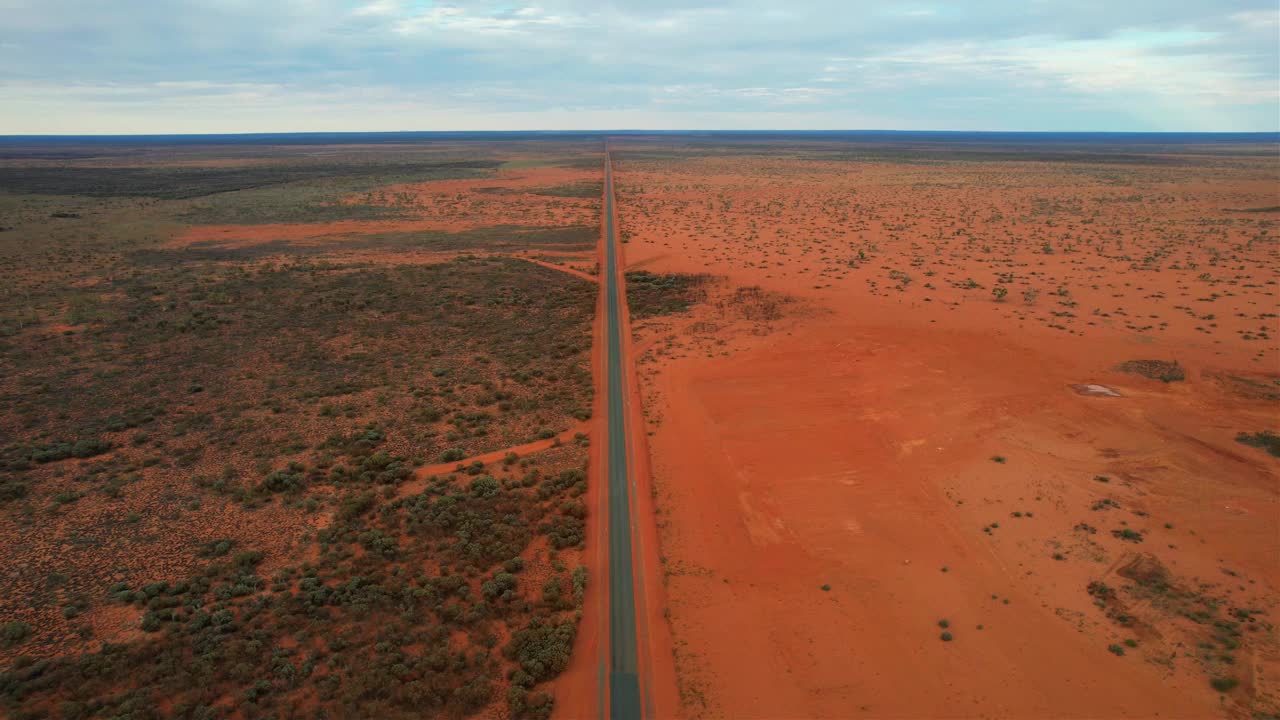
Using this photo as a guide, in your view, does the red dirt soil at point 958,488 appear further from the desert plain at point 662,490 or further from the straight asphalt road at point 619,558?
the straight asphalt road at point 619,558

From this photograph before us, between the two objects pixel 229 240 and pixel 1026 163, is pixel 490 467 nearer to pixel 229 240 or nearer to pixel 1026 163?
pixel 229 240

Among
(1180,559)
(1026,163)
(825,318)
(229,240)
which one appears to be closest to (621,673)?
(1180,559)

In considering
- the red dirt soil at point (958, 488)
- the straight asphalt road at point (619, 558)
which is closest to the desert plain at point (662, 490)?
the red dirt soil at point (958, 488)

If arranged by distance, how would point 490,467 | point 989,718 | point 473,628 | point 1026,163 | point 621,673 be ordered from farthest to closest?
point 1026,163
point 490,467
point 473,628
point 621,673
point 989,718

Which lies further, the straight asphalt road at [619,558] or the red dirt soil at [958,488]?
the red dirt soil at [958,488]

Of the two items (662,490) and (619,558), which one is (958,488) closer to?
(662,490)
